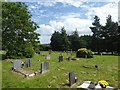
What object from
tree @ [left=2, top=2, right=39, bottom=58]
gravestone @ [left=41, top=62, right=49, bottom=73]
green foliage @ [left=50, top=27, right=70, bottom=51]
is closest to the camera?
gravestone @ [left=41, top=62, right=49, bottom=73]

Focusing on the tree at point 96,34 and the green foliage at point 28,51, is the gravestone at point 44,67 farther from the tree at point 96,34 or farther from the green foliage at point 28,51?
the tree at point 96,34

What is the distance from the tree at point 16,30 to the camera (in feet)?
93.5

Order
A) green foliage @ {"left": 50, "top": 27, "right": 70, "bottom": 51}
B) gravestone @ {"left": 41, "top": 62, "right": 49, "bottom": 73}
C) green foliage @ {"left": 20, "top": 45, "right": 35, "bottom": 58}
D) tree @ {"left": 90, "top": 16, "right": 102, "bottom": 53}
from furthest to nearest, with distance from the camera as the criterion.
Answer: green foliage @ {"left": 50, "top": 27, "right": 70, "bottom": 51}, tree @ {"left": 90, "top": 16, "right": 102, "bottom": 53}, green foliage @ {"left": 20, "top": 45, "right": 35, "bottom": 58}, gravestone @ {"left": 41, "top": 62, "right": 49, "bottom": 73}

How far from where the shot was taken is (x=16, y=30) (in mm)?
30000

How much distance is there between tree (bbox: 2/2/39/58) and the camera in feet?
93.5

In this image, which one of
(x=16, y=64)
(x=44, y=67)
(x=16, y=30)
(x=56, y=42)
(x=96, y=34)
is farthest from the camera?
(x=56, y=42)

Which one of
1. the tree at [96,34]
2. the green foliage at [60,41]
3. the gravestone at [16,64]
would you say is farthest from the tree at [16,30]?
the green foliage at [60,41]

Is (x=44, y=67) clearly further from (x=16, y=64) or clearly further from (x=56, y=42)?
(x=56, y=42)

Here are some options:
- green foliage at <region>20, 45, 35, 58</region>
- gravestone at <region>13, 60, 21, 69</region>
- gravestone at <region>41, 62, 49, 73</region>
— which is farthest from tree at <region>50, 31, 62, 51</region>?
gravestone at <region>41, 62, 49, 73</region>

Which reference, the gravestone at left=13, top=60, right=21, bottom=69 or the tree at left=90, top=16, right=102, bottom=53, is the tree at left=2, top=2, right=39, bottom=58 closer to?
the gravestone at left=13, top=60, right=21, bottom=69

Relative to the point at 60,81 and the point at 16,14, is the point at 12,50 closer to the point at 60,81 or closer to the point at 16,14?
the point at 16,14

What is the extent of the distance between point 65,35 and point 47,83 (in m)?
62.5

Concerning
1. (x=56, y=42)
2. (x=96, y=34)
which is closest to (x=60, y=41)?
(x=56, y=42)

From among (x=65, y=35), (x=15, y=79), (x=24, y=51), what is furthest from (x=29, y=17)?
(x=65, y=35)
